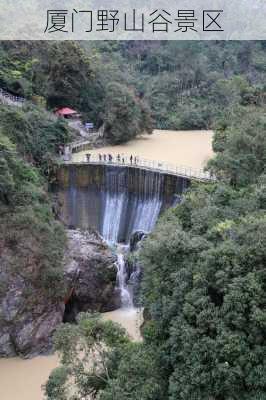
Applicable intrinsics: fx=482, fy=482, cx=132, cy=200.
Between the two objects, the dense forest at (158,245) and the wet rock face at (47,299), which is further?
the wet rock face at (47,299)

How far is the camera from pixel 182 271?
8.41 metres

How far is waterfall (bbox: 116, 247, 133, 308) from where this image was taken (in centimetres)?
1659

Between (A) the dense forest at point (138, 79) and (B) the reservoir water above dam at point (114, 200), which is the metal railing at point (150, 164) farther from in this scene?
(A) the dense forest at point (138, 79)

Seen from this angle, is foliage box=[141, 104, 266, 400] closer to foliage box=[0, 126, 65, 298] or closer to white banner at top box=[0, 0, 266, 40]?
foliage box=[0, 126, 65, 298]

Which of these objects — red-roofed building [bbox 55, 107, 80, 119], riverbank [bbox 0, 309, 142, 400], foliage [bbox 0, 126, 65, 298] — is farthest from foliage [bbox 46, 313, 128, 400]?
red-roofed building [bbox 55, 107, 80, 119]

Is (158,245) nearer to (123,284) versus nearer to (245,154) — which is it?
(245,154)

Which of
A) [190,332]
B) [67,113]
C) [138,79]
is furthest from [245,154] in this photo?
[138,79]

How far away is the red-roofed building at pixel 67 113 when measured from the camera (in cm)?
2544

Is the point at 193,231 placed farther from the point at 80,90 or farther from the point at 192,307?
the point at 80,90

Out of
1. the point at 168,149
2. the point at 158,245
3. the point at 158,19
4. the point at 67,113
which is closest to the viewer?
the point at 158,245

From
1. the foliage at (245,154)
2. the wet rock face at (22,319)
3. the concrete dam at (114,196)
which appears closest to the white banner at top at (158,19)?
the concrete dam at (114,196)

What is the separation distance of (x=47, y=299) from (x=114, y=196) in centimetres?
708

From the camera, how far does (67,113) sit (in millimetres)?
25656

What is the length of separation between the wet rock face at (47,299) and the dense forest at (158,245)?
304 mm
